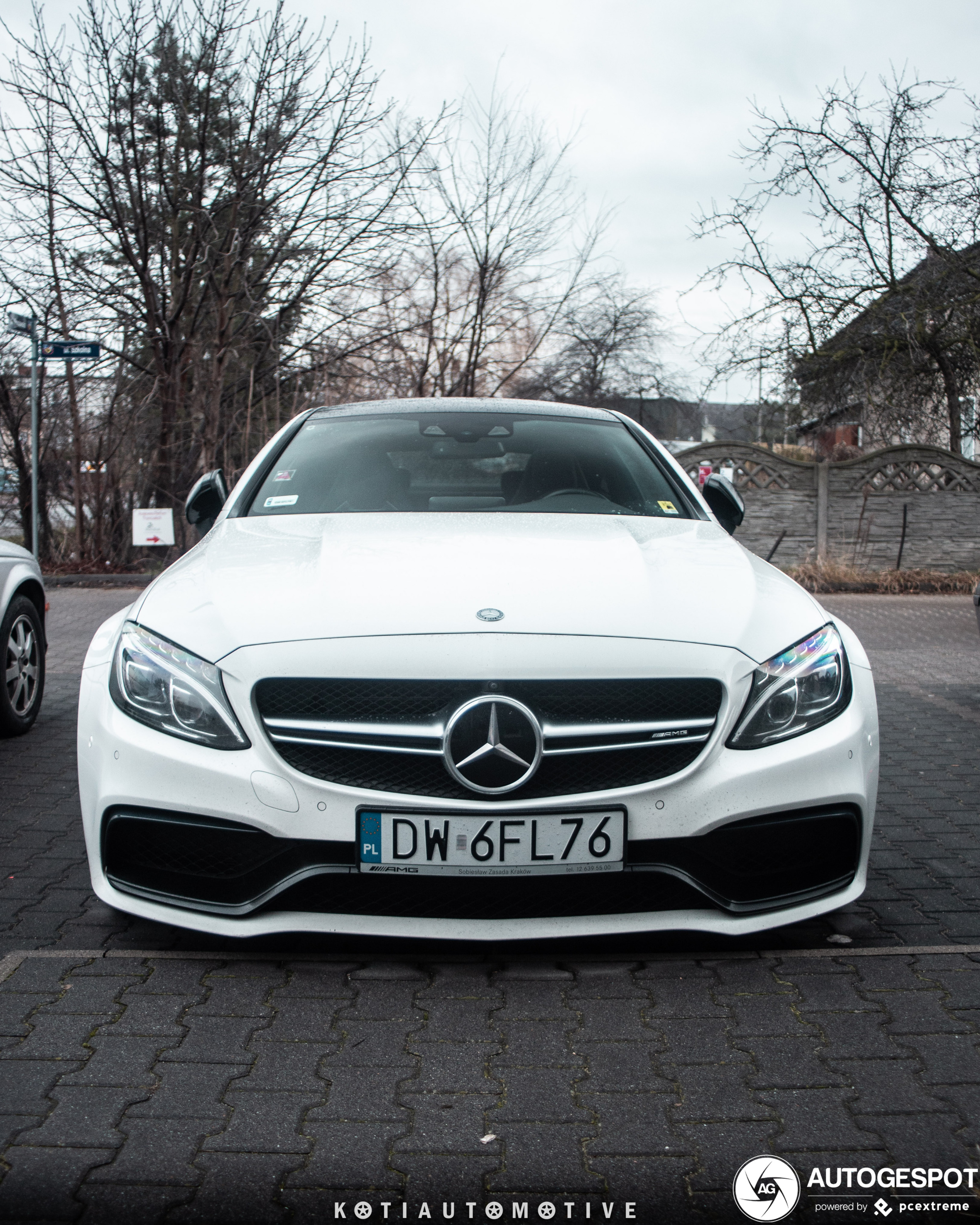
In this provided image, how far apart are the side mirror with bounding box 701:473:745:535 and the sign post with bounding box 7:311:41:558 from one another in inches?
400

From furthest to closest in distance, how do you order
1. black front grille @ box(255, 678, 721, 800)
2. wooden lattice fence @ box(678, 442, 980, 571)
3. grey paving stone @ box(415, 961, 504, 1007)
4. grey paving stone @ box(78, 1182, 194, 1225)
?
wooden lattice fence @ box(678, 442, 980, 571)
grey paving stone @ box(415, 961, 504, 1007)
black front grille @ box(255, 678, 721, 800)
grey paving stone @ box(78, 1182, 194, 1225)

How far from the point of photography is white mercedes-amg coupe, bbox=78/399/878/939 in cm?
A: 262

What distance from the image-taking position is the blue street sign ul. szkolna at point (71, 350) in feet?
40.5

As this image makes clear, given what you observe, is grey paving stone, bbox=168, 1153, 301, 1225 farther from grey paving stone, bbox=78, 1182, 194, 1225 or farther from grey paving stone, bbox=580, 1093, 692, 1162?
grey paving stone, bbox=580, 1093, 692, 1162

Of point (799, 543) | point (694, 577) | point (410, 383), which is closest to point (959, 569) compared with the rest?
point (799, 543)

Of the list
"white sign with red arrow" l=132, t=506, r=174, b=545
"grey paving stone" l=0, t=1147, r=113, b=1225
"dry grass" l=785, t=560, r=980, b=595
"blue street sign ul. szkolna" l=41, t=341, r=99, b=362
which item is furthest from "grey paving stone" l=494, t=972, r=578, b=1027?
"white sign with red arrow" l=132, t=506, r=174, b=545

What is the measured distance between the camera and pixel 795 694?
2811mm

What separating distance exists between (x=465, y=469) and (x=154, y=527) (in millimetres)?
11204

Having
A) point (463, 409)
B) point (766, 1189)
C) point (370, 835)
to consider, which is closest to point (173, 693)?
point (370, 835)

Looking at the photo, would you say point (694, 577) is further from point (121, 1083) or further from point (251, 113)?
point (251, 113)

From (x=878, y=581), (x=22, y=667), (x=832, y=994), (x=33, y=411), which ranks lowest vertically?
(x=878, y=581)

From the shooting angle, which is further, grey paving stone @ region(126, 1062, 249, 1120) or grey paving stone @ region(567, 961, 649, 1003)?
grey paving stone @ region(567, 961, 649, 1003)

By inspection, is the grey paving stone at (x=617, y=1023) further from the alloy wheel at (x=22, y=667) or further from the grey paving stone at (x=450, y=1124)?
the alloy wheel at (x=22, y=667)

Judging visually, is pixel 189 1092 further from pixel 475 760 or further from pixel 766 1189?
pixel 766 1189
